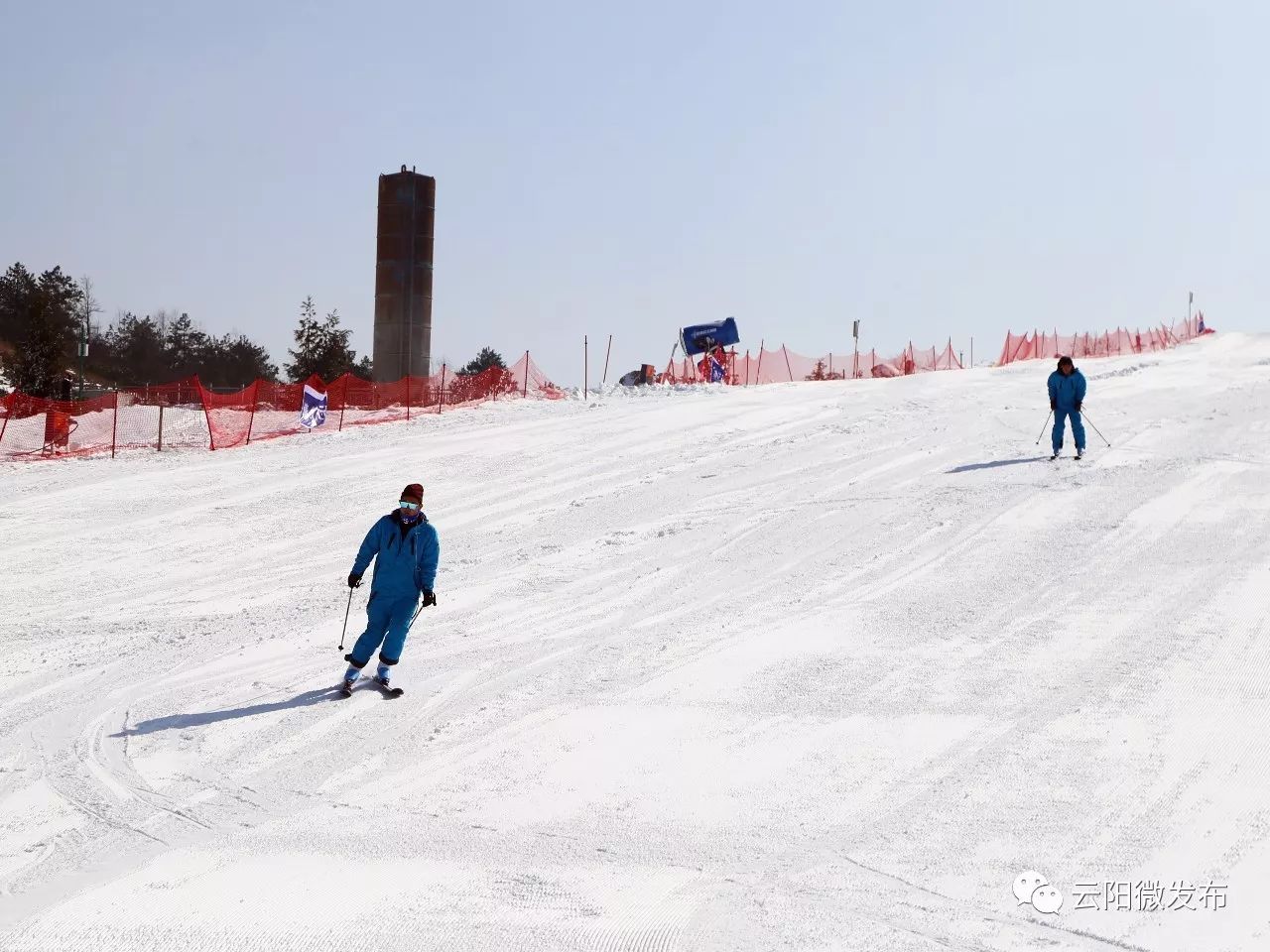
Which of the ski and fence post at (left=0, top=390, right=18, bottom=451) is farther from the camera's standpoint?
fence post at (left=0, top=390, right=18, bottom=451)

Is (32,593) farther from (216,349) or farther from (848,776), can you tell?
(216,349)

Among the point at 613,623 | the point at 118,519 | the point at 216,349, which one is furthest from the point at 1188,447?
the point at 216,349

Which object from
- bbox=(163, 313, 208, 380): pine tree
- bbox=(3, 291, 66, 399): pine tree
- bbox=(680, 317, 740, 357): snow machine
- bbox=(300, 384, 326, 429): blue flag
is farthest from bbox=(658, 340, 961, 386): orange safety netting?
bbox=(163, 313, 208, 380): pine tree

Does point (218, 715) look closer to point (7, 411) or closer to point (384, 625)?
point (384, 625)

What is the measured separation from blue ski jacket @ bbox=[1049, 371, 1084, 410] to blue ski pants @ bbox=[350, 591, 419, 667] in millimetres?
12330

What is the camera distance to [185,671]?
33.6 ft

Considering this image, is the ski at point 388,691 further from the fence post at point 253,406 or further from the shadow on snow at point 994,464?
the fence post at point 253,406

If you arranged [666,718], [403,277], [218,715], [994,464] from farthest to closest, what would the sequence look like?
[403,277]
[994,464]
[218,715]
[666,718]

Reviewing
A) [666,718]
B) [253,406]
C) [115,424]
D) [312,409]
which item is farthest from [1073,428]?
[115,424]

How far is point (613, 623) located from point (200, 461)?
1444cm

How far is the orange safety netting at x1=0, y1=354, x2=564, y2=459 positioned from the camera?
82.2 feet

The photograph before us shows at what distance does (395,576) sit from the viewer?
30.8 feet

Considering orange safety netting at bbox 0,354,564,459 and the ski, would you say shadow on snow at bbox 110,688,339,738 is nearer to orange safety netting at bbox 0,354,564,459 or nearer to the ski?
the ski

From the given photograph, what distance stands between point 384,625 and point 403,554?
60cm
